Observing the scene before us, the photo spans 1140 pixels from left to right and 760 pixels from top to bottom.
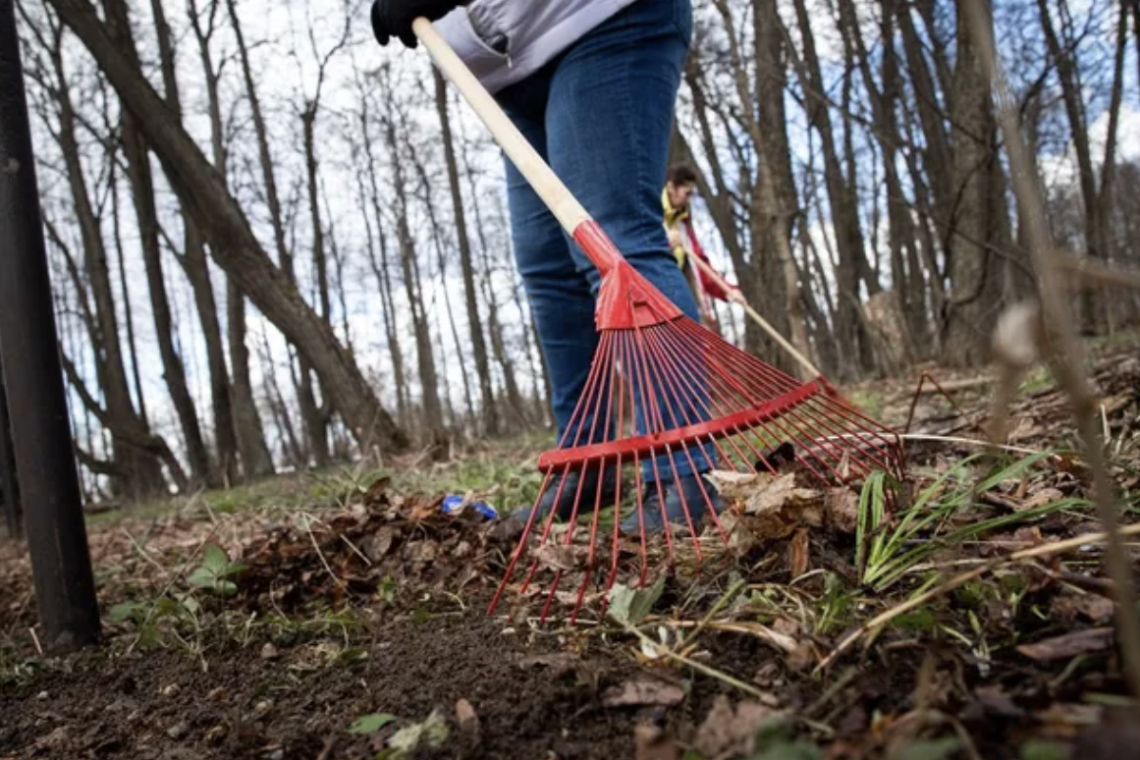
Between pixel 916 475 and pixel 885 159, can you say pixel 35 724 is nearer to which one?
pixel 916 475

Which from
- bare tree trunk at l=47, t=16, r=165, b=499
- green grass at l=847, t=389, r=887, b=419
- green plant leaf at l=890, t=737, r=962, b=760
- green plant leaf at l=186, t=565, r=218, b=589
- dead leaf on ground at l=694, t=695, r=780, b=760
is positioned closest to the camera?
green plant leaf at l=890, t=737, r=962, b=760

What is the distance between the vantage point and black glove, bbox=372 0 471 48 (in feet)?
6.14

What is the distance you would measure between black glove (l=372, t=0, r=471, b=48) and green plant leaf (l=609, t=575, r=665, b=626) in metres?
1.51

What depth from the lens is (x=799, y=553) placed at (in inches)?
41.5

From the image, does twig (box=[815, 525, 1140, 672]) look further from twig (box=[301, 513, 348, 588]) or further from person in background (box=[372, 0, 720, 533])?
twig (box=[301, 513, 348, 588])

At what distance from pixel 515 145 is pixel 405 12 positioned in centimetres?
58

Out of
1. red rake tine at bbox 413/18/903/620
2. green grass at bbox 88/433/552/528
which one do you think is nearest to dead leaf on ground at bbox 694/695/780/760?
red rake tine at bbox 413/18/903/620

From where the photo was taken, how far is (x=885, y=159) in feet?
38.3

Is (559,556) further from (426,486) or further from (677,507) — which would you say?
(426,486)

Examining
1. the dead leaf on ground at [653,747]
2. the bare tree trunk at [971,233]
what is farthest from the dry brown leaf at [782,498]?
the bare tree trunk at [971,233]

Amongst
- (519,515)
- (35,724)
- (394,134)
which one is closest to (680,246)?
(519,515)

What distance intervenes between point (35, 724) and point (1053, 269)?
134cm

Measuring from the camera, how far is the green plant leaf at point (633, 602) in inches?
39.4

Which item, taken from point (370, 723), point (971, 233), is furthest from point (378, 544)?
point (971, 233)
